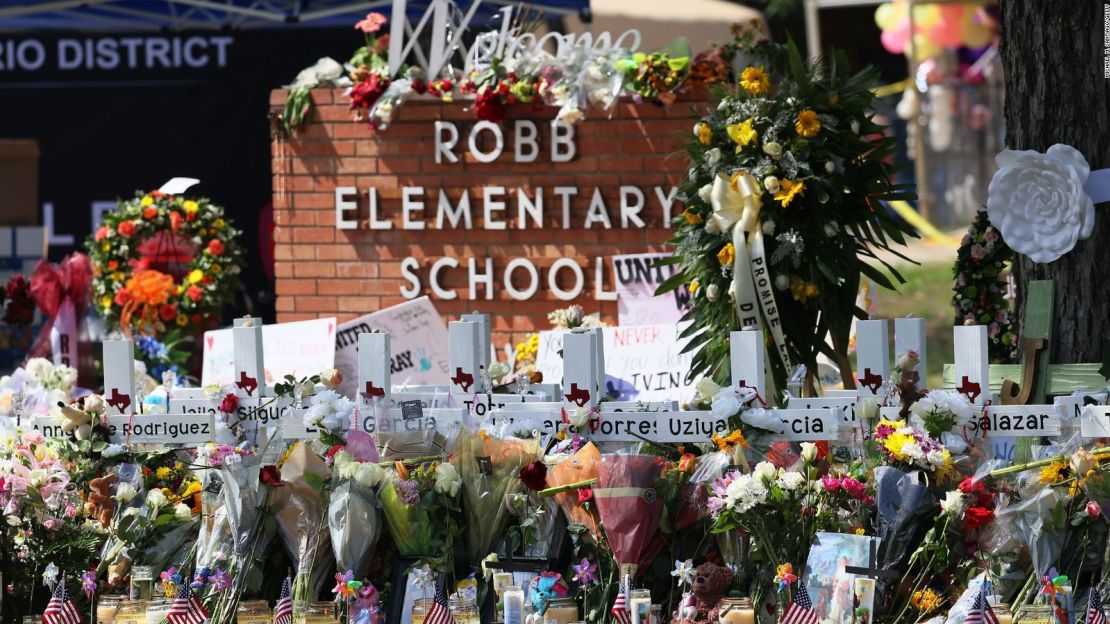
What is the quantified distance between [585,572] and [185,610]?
939mm

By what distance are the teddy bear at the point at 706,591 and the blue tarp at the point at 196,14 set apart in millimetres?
5551

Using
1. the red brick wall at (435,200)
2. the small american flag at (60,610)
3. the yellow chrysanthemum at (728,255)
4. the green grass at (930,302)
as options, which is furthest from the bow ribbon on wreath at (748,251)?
the green grass at (930,302)

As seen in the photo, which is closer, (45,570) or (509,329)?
(45,570)

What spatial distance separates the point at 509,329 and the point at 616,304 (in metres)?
0.52

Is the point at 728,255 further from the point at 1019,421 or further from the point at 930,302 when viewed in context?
the point at 930,302

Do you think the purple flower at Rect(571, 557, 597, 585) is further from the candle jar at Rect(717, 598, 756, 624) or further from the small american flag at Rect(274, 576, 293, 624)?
the small american flag at Rect(274, 576, 293, 624)

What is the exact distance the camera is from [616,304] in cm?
662

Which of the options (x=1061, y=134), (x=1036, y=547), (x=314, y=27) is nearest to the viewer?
(x=1036, y=547)

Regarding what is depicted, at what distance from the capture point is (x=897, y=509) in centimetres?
319

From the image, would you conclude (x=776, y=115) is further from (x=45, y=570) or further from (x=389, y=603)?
(x=45, y=570)

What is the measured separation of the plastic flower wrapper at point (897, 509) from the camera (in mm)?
3174

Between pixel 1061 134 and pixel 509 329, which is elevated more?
pixel 1061 134

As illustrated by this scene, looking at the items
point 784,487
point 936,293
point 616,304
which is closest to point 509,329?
point 616,304

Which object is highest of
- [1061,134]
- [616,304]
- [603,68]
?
[603,68]
